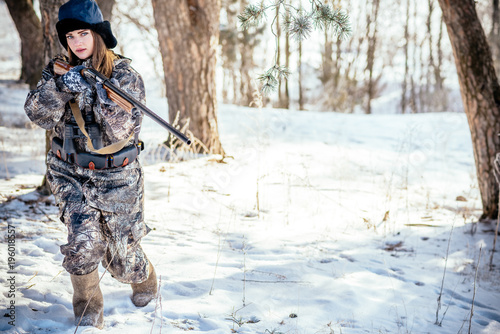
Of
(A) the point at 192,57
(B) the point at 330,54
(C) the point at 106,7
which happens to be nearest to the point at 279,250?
(A) the point at 192,57

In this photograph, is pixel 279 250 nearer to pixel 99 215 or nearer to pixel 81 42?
pixel 99 215

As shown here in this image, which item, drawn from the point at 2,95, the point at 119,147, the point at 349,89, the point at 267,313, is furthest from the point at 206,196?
the point at 349,89

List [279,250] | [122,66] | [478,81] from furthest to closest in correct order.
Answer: [478,81]
[279,250]
[122,66]

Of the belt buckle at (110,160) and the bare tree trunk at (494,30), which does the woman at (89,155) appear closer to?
the belt buckle at (110,160)

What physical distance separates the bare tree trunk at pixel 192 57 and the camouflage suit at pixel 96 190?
401cm

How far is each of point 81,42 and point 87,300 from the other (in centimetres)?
152

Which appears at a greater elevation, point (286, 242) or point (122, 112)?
point (122, 112)

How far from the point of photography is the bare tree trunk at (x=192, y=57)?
6480 mm

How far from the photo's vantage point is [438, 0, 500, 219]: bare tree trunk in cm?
482

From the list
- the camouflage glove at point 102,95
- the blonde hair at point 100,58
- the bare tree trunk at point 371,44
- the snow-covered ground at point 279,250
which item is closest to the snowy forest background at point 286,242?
the snow-covered ground at point 279,250

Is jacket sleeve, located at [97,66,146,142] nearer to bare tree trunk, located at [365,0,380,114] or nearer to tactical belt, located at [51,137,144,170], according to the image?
tactical belt, located at [51,137,144,170]

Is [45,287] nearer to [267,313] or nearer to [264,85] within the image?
[267,313]

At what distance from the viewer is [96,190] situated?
2.34 metres

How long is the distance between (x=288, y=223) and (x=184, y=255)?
1479 millimetres
